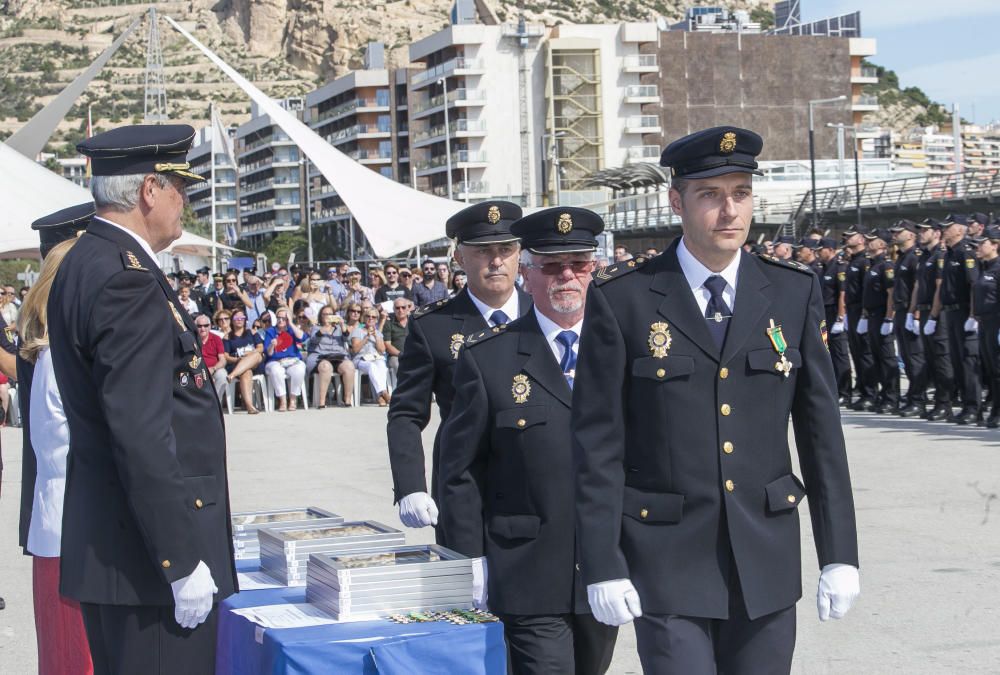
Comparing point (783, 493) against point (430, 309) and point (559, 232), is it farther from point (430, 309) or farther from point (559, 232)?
point (430, 309)

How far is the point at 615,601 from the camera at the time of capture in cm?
→ 342

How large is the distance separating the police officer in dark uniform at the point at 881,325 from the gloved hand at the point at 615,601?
538 inches

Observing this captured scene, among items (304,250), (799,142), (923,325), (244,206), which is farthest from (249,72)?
(923,325)

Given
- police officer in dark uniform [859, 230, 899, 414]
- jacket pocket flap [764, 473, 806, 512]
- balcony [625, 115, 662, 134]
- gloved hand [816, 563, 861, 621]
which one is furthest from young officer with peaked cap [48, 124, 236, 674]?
balcony [625, 115, 662, 134]

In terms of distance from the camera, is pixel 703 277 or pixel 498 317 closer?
pixel 703 277

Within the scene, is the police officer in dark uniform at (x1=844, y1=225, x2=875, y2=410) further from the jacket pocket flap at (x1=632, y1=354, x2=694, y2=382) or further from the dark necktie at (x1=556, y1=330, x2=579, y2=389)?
the jacket pocket flap at (x1=632, y1=354, x2=694, y2=382)

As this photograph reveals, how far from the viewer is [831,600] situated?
11.5 ft

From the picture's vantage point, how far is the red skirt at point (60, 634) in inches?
190

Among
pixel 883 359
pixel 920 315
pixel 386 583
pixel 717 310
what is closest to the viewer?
pixel 717 310

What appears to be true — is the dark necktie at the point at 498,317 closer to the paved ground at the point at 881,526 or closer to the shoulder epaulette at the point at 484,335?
the shoulder epaulette at the point at 484,335

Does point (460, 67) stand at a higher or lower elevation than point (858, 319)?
higher

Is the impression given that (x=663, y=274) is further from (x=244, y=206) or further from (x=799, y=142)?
(x=244, y=206)

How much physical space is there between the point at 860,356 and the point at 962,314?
229cm

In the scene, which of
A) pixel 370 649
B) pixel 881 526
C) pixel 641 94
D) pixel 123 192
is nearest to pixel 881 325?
pixel 881 526
